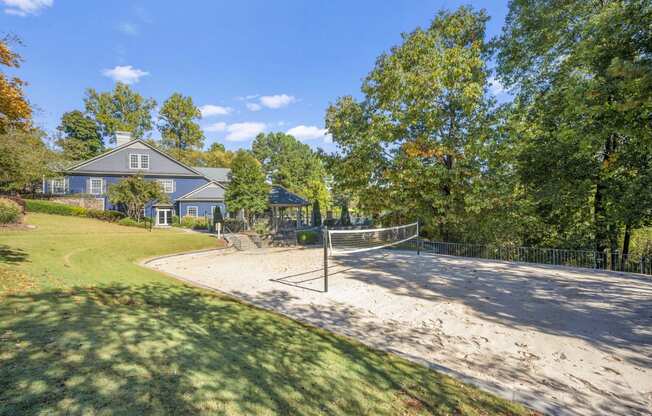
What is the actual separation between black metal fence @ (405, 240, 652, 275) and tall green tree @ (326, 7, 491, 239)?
1.61 metres

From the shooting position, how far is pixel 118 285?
7742 mm

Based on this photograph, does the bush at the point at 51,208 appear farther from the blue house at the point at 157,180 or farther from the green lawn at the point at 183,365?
the green lawn at the point at 183,365

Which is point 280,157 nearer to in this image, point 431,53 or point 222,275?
point 431,53

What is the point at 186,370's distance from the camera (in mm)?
3457

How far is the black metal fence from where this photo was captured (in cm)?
1173

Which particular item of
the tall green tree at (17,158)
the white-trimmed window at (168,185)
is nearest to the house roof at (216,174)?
the white-trimmed window at (168,185)

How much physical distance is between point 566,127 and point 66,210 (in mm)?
37848

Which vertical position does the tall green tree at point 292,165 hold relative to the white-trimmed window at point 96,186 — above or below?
above

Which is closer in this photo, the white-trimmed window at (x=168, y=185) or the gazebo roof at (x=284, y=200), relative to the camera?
the gazebo roof at (x=284, y=200)

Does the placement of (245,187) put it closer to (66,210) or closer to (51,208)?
(66,210)

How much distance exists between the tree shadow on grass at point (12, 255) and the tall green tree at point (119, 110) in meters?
51.3

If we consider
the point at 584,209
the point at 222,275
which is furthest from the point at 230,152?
the point at 584,209

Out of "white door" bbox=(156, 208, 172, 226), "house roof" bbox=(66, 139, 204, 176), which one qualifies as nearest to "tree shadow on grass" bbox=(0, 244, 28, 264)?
"white door" bbox=(156, 208, 172, 226)

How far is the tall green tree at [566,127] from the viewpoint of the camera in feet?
37.4
